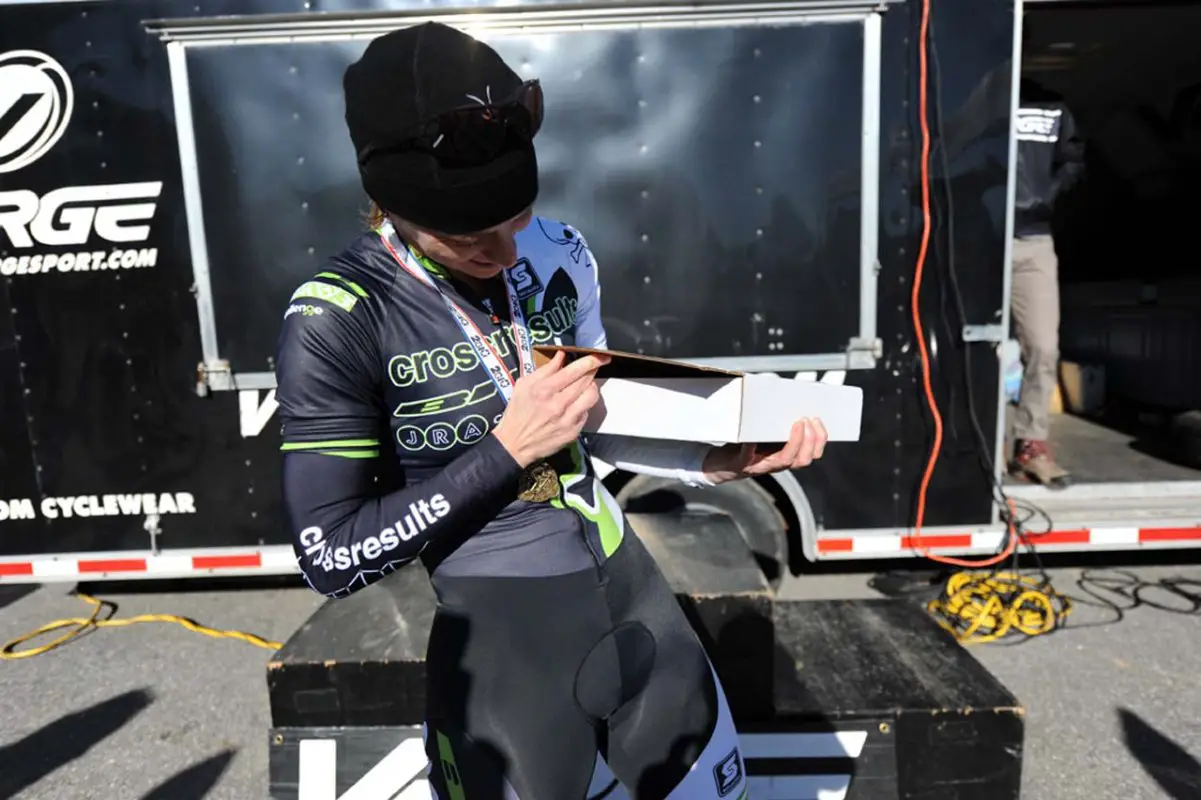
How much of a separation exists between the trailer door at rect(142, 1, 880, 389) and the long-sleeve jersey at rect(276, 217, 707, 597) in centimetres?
183

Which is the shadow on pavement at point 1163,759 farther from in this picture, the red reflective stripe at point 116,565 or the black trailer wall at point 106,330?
the red reflective stripe at point 116,565

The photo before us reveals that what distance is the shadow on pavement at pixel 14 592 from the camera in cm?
446

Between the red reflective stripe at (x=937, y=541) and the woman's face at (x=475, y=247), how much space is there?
115 inches

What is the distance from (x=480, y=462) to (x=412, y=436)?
0.64 ft

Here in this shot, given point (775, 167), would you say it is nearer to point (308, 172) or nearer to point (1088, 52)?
point (308, 172)

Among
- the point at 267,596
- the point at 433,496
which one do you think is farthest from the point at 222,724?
the point at 433,496

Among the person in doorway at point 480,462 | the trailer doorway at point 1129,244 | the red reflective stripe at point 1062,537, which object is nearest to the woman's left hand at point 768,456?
the person in doorway at point 480,462

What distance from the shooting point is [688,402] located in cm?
145

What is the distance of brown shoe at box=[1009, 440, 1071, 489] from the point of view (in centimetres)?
416

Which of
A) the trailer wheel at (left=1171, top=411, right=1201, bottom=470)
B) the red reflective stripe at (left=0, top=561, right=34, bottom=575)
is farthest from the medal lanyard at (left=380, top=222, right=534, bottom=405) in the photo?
the trailer wheel at (left=1171, top=411, right=1201, bottom=470)

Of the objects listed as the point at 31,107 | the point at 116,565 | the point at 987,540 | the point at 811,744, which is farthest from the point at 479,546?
the point at 31,107

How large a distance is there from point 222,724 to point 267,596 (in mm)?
1233

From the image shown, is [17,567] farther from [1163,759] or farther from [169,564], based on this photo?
[1163,759]

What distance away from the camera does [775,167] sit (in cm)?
341
